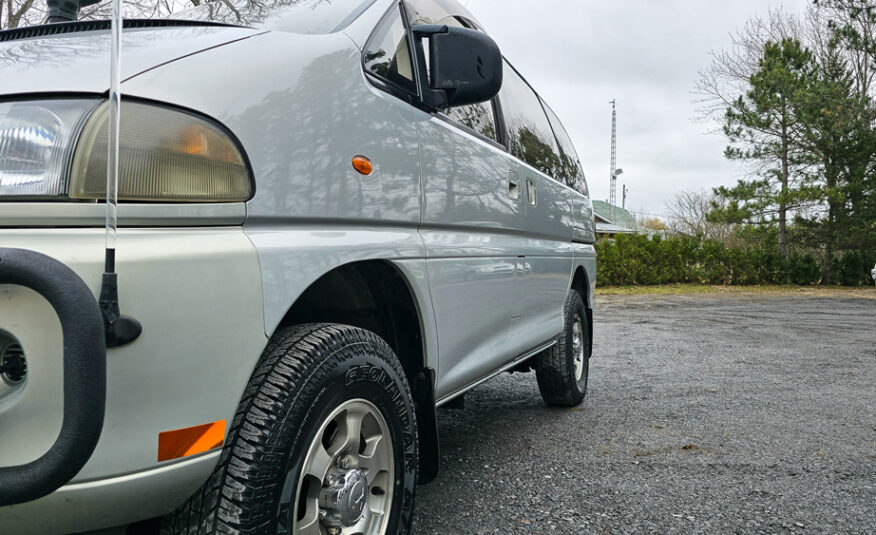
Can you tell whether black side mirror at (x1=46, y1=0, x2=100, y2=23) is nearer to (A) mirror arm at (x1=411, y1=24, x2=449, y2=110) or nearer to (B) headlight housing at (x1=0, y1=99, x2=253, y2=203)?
(A) mirror arm at (x1=411, y1=24, x2=449, y2=110)

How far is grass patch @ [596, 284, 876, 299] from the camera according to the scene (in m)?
17.7

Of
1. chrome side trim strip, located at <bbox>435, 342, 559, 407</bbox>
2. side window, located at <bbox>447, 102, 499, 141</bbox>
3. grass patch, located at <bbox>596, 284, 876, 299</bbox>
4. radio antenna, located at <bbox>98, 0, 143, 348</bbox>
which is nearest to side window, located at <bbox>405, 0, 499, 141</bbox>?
side window, located at <bbox>447, 102, 499, 141</bbox>

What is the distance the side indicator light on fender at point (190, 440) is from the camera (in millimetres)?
1271

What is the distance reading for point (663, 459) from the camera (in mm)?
3230

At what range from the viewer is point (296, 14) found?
2086 millimetres

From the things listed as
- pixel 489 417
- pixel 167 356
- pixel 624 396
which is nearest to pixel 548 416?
pixel 489 417

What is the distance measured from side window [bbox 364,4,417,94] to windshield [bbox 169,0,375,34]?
0.29 feet

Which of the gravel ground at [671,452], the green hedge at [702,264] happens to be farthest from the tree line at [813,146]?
the gravel ground at [671,452]

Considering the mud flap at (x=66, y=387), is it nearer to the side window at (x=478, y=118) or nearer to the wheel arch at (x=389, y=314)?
the wheel arch at (x=389, y=314)

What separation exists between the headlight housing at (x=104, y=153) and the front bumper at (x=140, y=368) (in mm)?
79

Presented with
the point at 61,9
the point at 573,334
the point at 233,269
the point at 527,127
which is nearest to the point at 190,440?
the point at 233,269

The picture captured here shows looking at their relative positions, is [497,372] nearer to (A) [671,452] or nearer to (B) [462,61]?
(A) [671,452]

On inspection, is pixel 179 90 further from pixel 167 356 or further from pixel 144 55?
pixel 167 356

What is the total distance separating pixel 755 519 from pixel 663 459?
74cm
